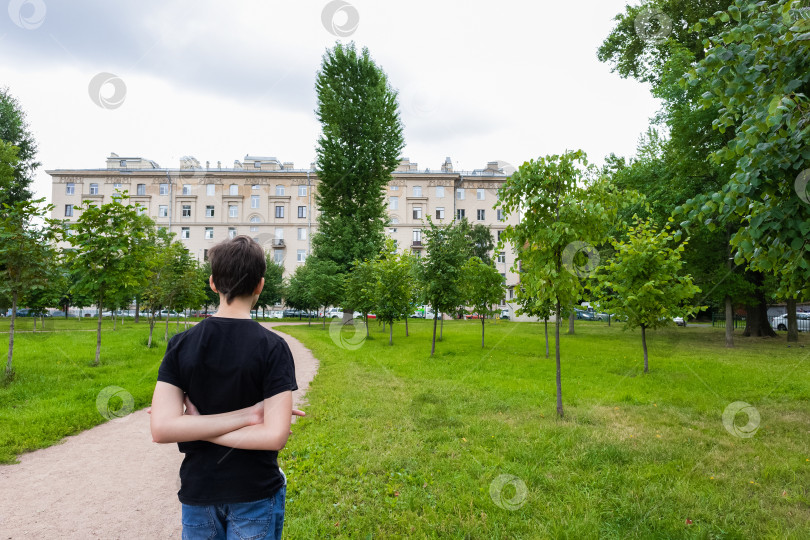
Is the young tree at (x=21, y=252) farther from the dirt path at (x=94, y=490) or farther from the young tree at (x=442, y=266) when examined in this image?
the young tree at (x=442, y=266)

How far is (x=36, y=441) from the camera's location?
6.41 meters

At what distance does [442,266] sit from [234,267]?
1627cm

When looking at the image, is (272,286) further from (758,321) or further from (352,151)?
(758,321)

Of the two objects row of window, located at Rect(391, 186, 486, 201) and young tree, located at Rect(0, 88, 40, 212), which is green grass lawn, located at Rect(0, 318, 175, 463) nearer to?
young tree, located at Rect(0, 88, 40, 212)

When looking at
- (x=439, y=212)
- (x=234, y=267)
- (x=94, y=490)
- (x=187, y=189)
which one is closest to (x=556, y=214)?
(x=234, y=267)

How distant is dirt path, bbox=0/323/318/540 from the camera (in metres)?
4.06

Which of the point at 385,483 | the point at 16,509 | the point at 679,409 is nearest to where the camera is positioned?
the point at 16,509

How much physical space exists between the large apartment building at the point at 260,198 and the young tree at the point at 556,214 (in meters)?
54.9

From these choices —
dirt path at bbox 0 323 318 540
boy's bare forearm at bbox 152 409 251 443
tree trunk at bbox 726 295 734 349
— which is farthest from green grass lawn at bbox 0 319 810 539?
tree trunk at bbox 726 295 734 349

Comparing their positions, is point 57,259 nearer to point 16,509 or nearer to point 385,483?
point 16,509

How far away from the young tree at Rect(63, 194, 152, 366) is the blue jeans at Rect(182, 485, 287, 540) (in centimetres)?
1261

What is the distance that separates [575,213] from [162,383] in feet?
24.6

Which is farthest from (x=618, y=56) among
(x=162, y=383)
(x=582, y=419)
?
(x=162, y=383)

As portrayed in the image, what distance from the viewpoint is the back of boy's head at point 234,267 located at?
2068mm
